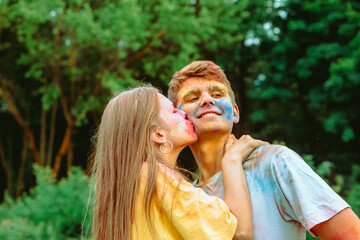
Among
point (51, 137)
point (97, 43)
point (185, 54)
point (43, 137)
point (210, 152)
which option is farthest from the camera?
point (51, 137)

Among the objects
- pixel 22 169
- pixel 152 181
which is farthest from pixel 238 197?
pixel 22 169

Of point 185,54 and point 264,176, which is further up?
point 185,54

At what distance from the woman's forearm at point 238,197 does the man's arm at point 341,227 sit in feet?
1.03

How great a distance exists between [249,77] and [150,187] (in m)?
12.6

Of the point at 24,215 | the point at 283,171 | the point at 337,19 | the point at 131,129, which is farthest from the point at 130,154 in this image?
the point at 337,19

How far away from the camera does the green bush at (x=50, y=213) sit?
15.5ft

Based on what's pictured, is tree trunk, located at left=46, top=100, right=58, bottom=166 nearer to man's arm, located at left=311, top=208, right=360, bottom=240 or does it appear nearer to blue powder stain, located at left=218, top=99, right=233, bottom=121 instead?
blue powder stain, located at left=218, top=99, right=233, bottom=121

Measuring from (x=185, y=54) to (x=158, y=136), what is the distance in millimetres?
8012

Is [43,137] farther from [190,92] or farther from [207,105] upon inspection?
[207,105]

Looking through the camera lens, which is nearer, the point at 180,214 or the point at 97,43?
the point at 180,214

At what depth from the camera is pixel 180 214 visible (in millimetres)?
1878

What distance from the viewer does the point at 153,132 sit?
2.23 metres

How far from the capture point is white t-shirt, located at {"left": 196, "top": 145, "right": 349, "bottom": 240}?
168cm

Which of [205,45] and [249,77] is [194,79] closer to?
[205,45]
